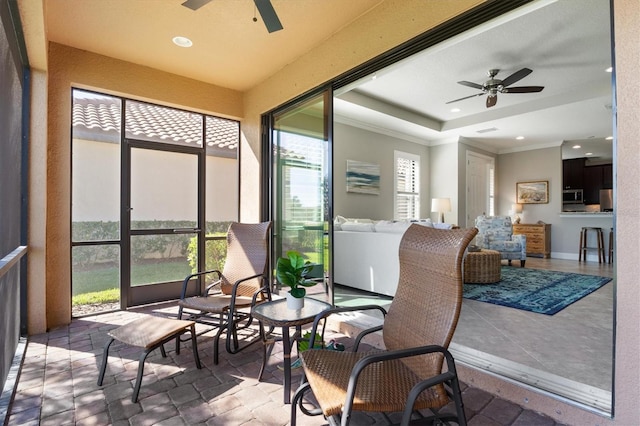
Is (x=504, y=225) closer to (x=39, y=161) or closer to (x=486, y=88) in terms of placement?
(x=486, y=88)

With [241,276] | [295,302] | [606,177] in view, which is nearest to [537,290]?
[295,302]

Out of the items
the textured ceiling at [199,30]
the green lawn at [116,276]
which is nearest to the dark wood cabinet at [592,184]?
the textured ceiling at [199,30]

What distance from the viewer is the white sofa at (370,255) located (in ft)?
13.3

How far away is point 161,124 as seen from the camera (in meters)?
4.35

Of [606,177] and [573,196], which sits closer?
[606,177]

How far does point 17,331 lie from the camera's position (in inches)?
112

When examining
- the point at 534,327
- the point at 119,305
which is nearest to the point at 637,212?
the point at 534,327

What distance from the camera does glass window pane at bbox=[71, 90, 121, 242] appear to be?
3748 mm

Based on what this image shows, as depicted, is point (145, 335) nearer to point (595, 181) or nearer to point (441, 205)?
point (441, 205)

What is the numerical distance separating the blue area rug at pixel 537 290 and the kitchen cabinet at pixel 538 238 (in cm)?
241

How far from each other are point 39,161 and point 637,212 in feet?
14.9

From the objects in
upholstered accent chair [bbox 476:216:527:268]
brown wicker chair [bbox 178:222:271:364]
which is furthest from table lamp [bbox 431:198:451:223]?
brown wicker chair [bbox 178:222:271:364]

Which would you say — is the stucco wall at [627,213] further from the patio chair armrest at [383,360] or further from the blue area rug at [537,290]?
the blue area rug at [537,290]

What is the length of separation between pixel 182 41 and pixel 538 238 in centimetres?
868
